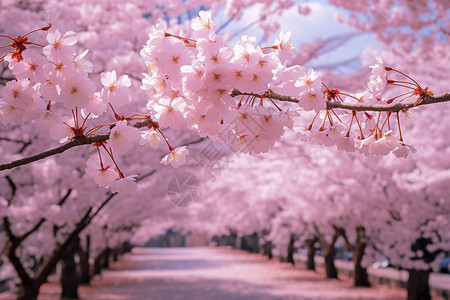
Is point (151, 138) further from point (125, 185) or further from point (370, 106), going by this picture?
point (370, 106)

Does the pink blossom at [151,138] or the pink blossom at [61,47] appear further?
the pink blossom at [151,138]

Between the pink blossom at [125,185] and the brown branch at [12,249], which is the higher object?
the pink blossom at [125,185]

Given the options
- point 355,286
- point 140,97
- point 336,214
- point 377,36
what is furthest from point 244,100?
point 355,286

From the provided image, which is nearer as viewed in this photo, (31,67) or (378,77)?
(31,67)

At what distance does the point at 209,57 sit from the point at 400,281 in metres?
16.5

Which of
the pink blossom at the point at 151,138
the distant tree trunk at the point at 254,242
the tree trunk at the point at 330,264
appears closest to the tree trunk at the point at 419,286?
the tree trunk at the point at 330,264

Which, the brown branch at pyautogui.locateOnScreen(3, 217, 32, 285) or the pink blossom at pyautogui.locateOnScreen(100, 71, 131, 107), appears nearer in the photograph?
the pink blossom at pyautogui.locateOnScreen(100, 71, 131, 107)

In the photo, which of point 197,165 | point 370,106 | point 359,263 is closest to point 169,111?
point 370,106

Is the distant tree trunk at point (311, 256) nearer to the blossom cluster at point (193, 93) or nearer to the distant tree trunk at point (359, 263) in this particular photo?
the distant tree trunk at point (359, 263)

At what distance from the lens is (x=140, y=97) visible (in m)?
9.19

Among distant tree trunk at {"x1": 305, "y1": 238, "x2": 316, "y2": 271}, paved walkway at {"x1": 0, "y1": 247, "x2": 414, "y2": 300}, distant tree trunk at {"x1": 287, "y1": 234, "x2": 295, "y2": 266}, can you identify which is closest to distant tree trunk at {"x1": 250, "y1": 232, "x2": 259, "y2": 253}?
distant tree trunk at {"x1": 287, "y1": 234, "x2": 295, "y2": 266}

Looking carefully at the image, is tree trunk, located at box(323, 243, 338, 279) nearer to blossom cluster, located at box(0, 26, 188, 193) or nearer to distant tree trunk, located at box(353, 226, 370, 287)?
distant tree trunk, located at box(353, 226, 370, 287)

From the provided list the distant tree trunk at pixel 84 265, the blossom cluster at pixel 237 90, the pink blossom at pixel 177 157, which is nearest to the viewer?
the blossom cluster at pixel 237 90

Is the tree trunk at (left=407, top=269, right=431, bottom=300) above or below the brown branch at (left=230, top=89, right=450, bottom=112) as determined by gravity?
below
